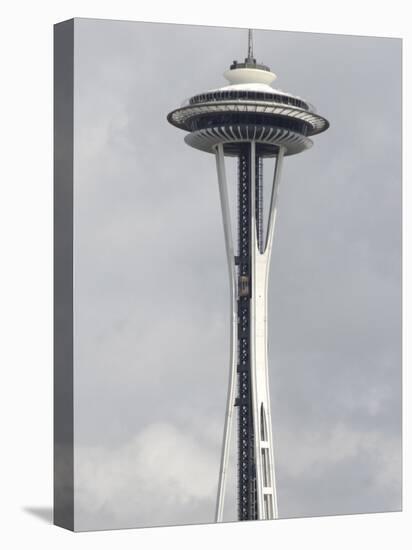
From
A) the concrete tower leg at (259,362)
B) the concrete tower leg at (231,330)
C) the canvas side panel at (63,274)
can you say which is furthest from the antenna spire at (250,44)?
the canvas side panel at (63,274)

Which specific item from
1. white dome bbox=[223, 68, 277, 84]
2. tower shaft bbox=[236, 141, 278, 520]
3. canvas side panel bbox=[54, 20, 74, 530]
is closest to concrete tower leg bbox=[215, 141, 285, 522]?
tower shaft bbox=[236, 141, 278, 520]

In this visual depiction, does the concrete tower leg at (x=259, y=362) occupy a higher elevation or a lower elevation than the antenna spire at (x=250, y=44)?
lower

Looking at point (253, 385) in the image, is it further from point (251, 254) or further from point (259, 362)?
point (251, 254)

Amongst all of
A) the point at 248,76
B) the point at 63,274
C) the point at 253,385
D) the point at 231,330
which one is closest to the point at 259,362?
the point at 253,385

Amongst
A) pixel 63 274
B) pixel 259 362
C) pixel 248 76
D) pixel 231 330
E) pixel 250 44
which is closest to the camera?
pixel 63 274

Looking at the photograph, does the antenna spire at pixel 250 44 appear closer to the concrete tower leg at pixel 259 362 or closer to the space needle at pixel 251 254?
the space needle at pixel 251 254

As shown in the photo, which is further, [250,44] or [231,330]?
[231,330]

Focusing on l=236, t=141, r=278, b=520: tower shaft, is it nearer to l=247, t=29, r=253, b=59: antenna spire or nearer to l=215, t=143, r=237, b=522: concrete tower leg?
l=215, t=143, r=237, b=522: concrete tower leg
